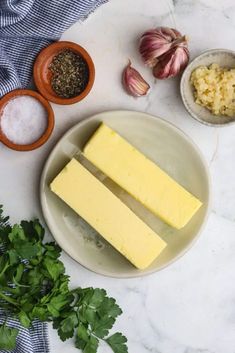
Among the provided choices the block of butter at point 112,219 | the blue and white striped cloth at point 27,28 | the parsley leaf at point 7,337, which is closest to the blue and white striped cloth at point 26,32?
the blue and white striped cloth at point 27,28

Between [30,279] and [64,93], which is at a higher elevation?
[64,93]

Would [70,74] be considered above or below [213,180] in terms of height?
above

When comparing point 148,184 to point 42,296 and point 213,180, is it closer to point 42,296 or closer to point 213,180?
point 213,180

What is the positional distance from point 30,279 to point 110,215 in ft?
0.80

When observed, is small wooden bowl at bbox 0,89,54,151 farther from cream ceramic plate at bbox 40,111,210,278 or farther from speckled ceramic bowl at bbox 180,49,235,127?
speckled ceramic bowl at bbox 180,49,235,127

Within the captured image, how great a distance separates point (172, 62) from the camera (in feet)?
5.09

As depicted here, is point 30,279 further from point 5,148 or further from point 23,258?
point 5,148

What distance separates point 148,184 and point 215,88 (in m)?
0.28

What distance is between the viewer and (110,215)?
5.13 ft

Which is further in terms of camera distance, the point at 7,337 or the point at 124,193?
the point at 124,193

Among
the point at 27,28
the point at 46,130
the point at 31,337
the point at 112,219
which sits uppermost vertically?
the point at 27,28

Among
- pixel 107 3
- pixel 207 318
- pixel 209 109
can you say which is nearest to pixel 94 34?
pixel 107 3

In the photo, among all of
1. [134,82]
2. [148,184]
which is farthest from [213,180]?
[134,82]

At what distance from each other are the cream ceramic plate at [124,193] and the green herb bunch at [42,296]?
0.29 feet
